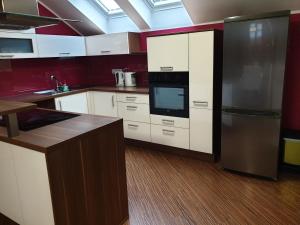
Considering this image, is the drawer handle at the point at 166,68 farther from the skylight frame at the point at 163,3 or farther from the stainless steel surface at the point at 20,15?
the stainless steel surface at the point at 20,15

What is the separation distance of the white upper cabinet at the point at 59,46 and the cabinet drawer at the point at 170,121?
6.00 ft

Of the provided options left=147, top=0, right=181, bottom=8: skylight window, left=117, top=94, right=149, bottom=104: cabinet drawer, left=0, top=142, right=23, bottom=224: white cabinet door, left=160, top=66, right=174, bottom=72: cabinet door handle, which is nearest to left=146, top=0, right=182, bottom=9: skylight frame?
left=147, top=0, right=181, bottom=8: skylight window

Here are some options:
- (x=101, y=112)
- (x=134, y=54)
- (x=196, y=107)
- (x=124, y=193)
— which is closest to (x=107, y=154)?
(x=124, y=193)

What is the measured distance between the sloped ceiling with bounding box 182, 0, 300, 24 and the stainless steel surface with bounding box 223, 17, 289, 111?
57 cm

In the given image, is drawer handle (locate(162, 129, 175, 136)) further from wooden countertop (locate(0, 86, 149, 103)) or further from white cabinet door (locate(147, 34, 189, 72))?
white cabinet door (locate(147, 34, 189, 72))

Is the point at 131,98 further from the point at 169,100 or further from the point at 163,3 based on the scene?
the point at 163,3

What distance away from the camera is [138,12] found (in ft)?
11.9

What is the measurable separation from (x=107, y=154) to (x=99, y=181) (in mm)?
210

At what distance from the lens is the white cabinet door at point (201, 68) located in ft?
9.38

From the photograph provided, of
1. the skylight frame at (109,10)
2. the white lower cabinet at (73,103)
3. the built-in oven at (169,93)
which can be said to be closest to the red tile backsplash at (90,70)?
the skylight frame at (109,10)

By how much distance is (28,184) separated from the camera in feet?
5.57

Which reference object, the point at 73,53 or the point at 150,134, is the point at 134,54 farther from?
the point at 150,134

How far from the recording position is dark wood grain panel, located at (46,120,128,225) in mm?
1540

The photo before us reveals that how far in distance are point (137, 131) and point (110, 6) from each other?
2201mm
